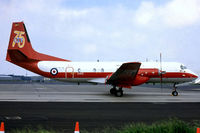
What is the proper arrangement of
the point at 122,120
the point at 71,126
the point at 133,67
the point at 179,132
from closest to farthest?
the point at 179,132 → the point at 71,126 → the point at 122,120 → the point at 133,67

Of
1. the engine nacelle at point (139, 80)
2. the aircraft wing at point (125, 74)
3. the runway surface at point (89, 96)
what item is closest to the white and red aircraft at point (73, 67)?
the engine nacelle at point (139, 80)

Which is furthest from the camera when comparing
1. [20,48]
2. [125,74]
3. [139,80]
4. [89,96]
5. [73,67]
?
[73,67]

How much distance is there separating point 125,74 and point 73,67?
19.2 feet

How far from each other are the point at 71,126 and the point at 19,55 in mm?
16683

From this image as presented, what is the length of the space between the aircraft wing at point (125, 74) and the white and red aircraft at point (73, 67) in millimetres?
1474

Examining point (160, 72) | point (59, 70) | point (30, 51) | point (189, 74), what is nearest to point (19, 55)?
point (30, 51)

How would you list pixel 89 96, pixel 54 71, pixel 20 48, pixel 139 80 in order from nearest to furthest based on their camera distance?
pixel 139 80 < pixel 89 96 < pixel 54 71 < pixel 20 48

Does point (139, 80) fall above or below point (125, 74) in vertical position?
below

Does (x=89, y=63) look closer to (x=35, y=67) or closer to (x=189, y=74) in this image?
(x=35, y=67)

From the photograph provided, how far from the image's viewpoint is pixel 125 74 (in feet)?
71.8

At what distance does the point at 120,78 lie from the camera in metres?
22.2

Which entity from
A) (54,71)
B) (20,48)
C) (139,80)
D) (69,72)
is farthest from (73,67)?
(139,80)

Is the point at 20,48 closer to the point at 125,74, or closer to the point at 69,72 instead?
the point at 69,72

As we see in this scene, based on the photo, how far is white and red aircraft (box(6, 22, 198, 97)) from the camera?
24062mm
